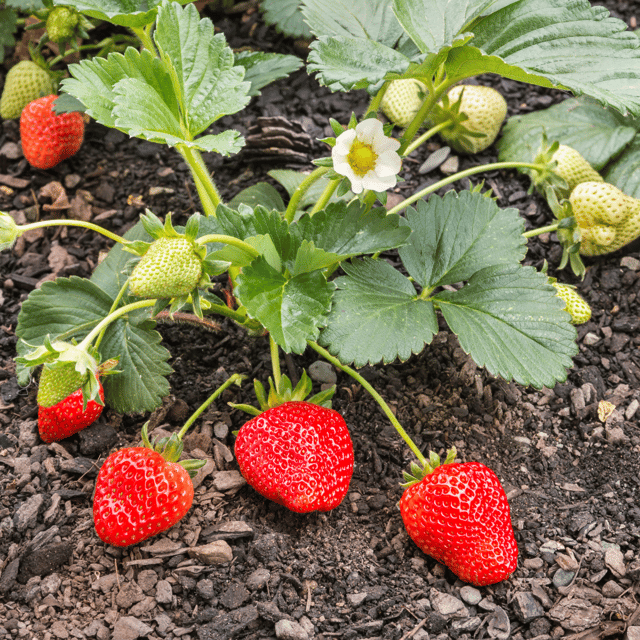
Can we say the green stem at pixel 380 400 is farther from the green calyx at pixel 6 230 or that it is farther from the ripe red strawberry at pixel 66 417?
the green calyx at pixel 6 230

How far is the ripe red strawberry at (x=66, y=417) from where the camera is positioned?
1.54 metres

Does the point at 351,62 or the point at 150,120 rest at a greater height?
the point at 351,62

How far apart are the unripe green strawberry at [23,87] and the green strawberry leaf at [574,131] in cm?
153

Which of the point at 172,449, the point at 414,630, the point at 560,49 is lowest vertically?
the point at 414,630

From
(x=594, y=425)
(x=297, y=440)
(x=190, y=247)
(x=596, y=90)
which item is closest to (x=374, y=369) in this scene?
(x=297, y=440)

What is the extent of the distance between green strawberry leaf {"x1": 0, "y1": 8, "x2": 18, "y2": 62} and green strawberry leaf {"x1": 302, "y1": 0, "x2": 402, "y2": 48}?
1296 millimetres

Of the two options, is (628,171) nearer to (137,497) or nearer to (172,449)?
(172,449)

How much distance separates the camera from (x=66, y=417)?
61.2 inches

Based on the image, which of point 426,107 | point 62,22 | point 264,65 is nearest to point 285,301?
point 426,107

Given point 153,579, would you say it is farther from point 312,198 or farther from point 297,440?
point 312,198

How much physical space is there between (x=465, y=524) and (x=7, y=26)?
7.32 feet

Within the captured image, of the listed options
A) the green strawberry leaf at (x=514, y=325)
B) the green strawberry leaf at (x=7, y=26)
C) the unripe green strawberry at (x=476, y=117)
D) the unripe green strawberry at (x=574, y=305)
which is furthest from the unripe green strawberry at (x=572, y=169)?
the green strawberry leaf at (x=7, y=26)

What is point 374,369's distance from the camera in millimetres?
1774

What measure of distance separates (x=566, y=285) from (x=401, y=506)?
819mm
